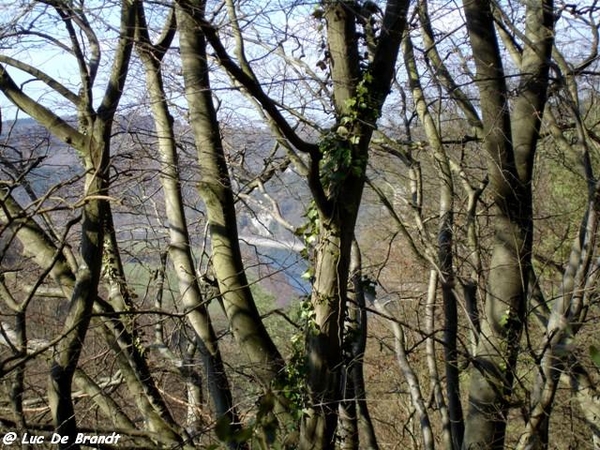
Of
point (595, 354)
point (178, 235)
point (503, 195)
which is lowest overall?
point (595, 354)

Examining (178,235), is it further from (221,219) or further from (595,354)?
(595,354)

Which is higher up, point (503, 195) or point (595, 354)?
point (503, 195)

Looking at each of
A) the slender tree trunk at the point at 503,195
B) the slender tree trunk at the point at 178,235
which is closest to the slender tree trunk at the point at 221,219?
the slender tree trunk at the point at 178,235

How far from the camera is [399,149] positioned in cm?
749

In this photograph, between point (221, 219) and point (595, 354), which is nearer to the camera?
point (595, 354)

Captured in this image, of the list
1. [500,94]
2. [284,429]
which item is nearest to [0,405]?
[284,429]

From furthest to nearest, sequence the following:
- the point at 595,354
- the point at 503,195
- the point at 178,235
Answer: the point at 178,235
the point at 503,195
the point at 595,354

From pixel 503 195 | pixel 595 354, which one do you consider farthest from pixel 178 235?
pixel 595 354

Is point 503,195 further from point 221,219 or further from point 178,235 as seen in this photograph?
point 178,235

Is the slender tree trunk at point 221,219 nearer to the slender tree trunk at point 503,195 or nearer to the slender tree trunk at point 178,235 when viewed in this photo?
the slender tree trunk at point 178,235

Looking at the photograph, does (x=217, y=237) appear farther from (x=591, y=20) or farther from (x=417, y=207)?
(x=591, y=20)

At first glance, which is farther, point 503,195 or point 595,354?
point 503,195

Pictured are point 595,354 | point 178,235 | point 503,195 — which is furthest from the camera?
point 178,235

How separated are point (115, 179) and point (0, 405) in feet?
9.03
